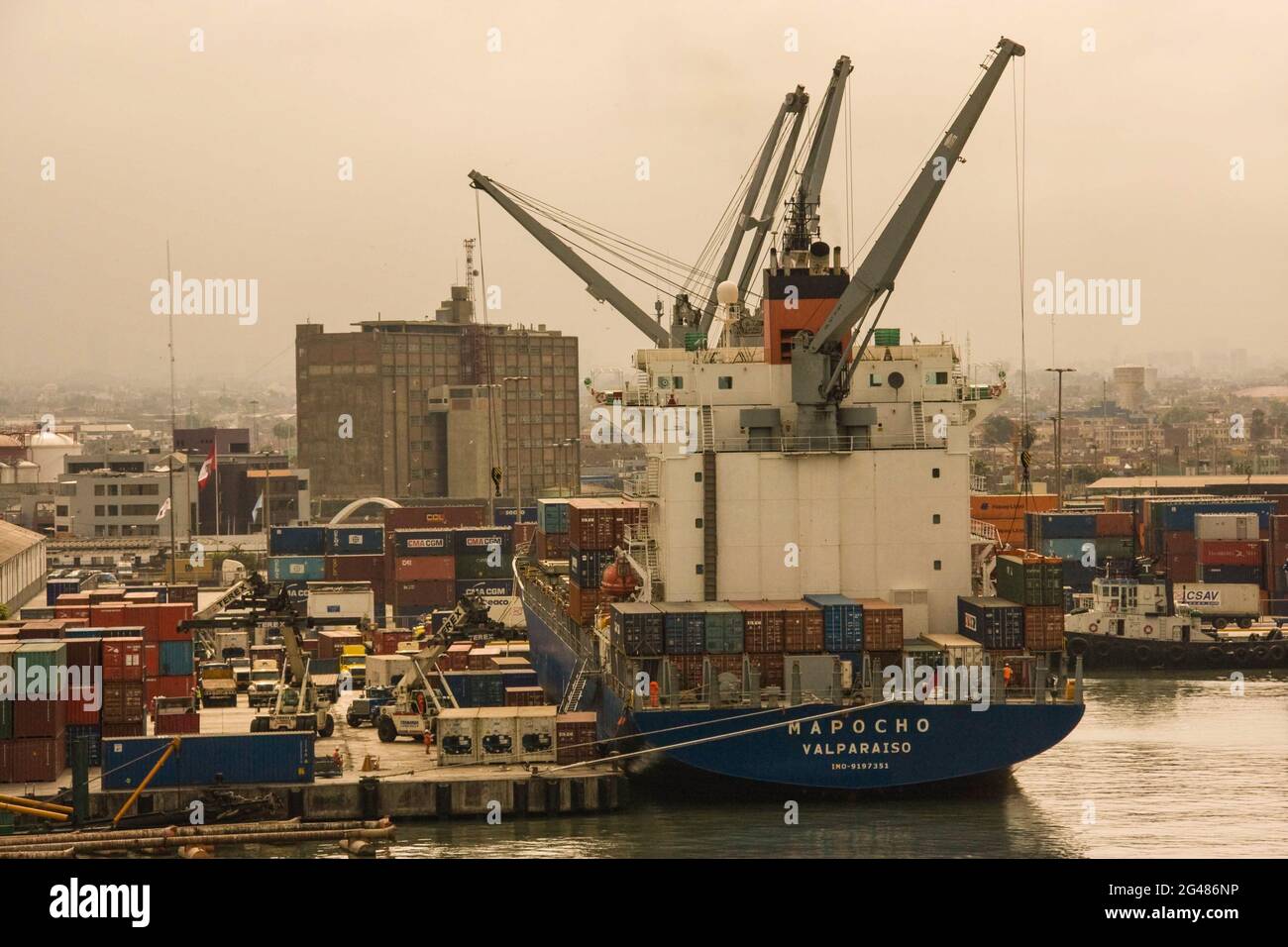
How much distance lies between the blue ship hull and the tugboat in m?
25.6

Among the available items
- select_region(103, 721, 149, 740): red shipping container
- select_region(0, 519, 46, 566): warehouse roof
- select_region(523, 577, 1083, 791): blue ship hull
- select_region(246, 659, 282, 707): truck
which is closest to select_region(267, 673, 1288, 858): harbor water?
select_region(523, 577, 1083, 791): blue ship hull

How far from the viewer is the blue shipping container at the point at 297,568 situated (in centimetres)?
5934

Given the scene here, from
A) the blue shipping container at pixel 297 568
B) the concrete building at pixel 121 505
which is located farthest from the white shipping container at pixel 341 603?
the concrete building at pixel 121 505

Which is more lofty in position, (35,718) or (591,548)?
(591,548)

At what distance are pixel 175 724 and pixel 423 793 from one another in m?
5.82

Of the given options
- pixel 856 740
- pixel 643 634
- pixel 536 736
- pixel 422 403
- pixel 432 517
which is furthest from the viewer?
pixel 422 403

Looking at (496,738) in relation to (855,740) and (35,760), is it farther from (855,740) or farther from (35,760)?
(35,760)

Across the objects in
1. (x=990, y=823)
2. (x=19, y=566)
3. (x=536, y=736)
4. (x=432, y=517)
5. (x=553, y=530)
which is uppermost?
(x=432, y=517)

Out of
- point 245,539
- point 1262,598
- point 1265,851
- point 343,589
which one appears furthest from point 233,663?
point 245,539

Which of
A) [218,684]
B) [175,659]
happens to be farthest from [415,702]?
[218,684]

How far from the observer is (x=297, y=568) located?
197ft

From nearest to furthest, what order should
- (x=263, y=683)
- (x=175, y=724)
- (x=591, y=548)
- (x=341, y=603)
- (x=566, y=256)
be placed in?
(x=175, y=724), (x=591, y=548), (x=263, y=683), (x=566, y=256), (x=341, y=603)

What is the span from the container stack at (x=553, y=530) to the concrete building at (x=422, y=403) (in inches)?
2718
